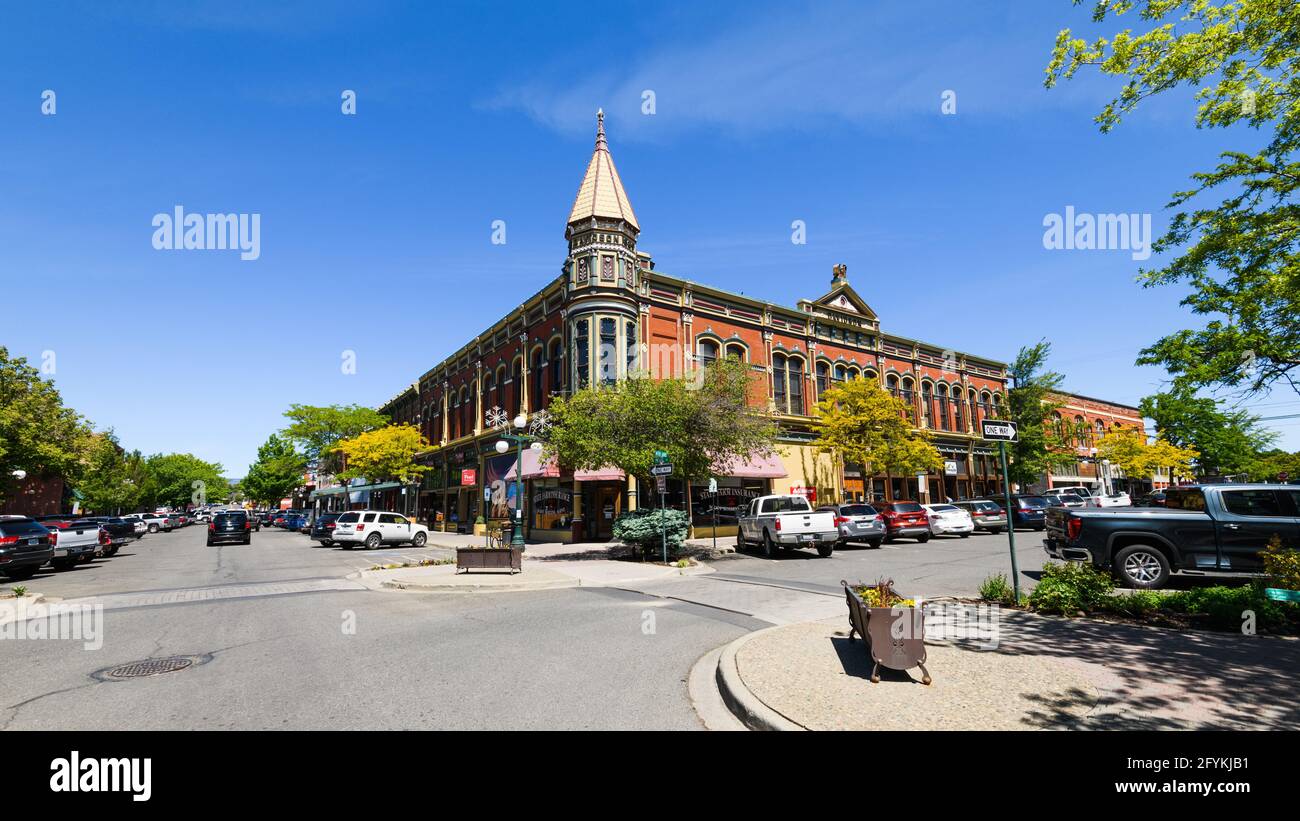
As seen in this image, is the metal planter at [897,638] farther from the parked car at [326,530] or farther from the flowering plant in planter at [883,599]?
the parked car at [326,530]

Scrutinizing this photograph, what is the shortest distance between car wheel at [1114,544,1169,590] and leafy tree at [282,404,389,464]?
4990 cm

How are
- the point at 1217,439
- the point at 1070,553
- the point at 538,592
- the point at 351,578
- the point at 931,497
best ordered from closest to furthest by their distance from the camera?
1. the point at 1070,553
2. the point at 538,592
3. the point at 351,578
4. the point at 931,497
5. the point at 1217,439

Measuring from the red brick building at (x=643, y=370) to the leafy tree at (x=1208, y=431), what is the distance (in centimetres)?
2260

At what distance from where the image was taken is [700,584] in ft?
43.0

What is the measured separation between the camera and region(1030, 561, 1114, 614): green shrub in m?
8.10

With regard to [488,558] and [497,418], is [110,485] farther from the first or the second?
[488,558]

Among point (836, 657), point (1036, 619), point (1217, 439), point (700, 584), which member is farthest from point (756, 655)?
point (1217, 439)

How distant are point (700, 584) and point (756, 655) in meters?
6.92

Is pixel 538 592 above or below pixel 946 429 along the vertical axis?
below

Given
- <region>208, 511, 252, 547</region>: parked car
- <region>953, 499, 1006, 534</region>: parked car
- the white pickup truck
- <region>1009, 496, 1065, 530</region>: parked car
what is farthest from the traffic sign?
<region>208, 511, 252, 547</region>: parked car

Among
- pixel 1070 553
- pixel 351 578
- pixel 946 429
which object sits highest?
pixel 946 429

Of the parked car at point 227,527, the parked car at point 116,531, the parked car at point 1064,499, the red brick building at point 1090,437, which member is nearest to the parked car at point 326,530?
the parked car at point 227,527
